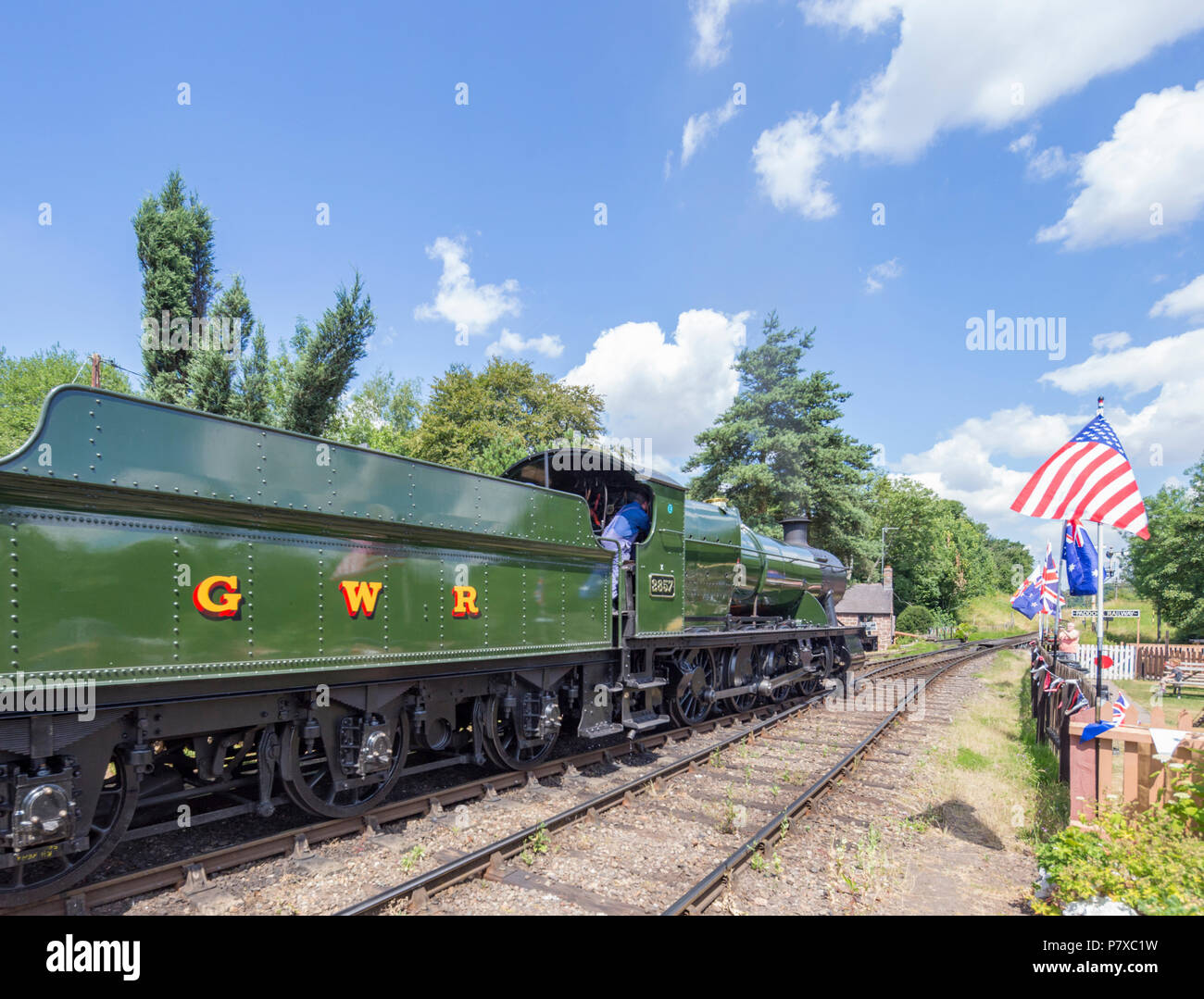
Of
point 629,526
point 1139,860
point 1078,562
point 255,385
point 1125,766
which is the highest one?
point 255,385

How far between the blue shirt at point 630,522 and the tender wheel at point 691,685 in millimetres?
2213

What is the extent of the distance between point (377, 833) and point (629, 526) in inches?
178

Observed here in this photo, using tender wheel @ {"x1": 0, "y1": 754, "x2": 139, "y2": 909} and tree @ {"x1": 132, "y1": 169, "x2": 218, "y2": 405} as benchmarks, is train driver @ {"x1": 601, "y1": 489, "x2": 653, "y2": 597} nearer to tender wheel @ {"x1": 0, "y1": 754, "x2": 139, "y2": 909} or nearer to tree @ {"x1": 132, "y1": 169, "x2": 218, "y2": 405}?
tender wheel @ {"x1": 0, "y1": 754, "x2": 139, "y2": 909}

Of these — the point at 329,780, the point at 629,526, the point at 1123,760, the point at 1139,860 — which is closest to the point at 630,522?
the point at 629,526

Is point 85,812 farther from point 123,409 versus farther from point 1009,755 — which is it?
point 1009,755

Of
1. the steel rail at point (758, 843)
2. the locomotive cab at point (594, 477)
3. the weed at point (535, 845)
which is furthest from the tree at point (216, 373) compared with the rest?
the steel rail at point (758, 843)

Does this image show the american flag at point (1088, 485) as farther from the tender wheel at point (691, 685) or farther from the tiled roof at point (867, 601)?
the tiled roof at point (867, 601)

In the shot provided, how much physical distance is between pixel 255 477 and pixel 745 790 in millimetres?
5833

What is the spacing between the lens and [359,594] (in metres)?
5.22

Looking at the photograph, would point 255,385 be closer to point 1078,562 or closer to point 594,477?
point 594,477

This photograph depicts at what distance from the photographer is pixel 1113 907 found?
365 centimetres

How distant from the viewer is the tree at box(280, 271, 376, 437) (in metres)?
15.5

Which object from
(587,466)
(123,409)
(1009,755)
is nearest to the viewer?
(123,409)
